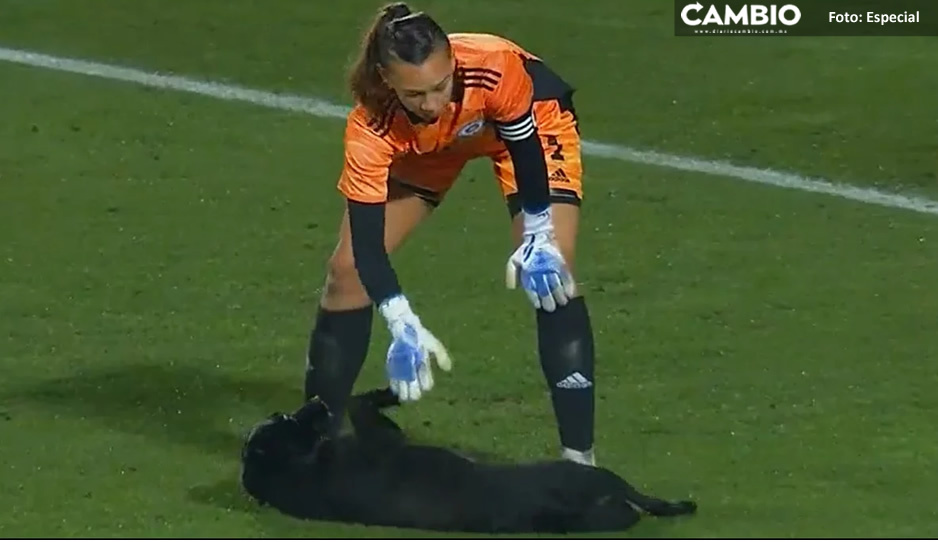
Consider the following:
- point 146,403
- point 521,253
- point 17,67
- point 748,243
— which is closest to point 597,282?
point 748,243

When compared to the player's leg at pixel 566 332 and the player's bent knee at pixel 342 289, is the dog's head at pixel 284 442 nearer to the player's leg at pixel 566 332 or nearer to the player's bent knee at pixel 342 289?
the player's bent knee at pixel 342 289

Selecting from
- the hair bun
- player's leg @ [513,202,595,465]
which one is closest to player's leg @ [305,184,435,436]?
player's leg @ [513,202,595,465]

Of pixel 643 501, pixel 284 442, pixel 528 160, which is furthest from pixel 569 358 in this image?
pixel 284 442

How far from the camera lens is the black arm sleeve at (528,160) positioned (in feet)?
17.8

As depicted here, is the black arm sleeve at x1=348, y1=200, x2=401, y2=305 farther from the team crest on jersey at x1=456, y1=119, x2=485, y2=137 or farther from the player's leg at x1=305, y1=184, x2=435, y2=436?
the player's leg at x1=305, y1=184, x2=435, y2=436

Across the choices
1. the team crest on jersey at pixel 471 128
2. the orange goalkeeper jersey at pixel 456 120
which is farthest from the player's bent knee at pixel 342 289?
the team crest on jersey at pixel 471 128

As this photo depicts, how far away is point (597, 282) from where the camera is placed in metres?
7.98

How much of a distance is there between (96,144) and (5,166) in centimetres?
56

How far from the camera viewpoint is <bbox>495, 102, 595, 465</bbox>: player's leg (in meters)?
5.63

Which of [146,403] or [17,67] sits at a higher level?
[17,67]

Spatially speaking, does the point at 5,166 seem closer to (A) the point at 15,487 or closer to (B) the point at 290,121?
(B) the point at 290,121

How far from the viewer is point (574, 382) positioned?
5.65m

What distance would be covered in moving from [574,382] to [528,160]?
2.19ft

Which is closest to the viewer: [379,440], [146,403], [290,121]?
[379,440]
